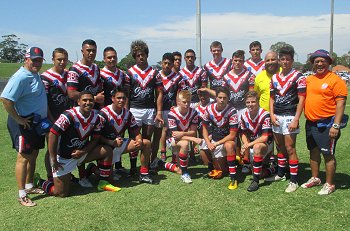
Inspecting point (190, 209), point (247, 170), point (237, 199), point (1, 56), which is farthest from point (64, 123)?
point (1, 56)

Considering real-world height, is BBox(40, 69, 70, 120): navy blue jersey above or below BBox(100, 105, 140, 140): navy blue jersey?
above

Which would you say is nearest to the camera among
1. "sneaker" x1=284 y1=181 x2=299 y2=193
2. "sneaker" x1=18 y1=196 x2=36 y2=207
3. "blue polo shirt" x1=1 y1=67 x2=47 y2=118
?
"blue polo shirt" x1=1 y1=67 x2=47 y2=118

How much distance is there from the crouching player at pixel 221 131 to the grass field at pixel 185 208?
1.23 feet

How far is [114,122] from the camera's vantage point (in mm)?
5551

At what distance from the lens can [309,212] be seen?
14.0 feet

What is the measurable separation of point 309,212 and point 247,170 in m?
1.91

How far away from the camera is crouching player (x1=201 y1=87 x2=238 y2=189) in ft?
18.6

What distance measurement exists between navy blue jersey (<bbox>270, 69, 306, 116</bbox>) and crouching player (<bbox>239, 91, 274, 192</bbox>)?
1.01ft

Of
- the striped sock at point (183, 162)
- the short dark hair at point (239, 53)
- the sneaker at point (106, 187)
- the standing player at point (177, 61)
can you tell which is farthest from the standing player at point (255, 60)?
the sneaker at point (106, 187)

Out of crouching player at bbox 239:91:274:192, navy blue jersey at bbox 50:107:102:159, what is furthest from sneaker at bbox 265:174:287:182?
navy blue jersey at bbox 50:107:102:159

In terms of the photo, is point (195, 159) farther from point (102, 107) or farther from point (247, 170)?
point (102, 107)

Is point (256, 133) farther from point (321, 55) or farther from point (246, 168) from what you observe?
point (321, 55)

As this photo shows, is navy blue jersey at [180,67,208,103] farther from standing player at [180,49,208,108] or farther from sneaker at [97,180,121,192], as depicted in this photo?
sneaker at [97,180,121,192]

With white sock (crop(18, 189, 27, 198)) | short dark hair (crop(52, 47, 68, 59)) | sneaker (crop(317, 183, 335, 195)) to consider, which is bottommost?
sneaker (crop(317, 183, 335, 195))
